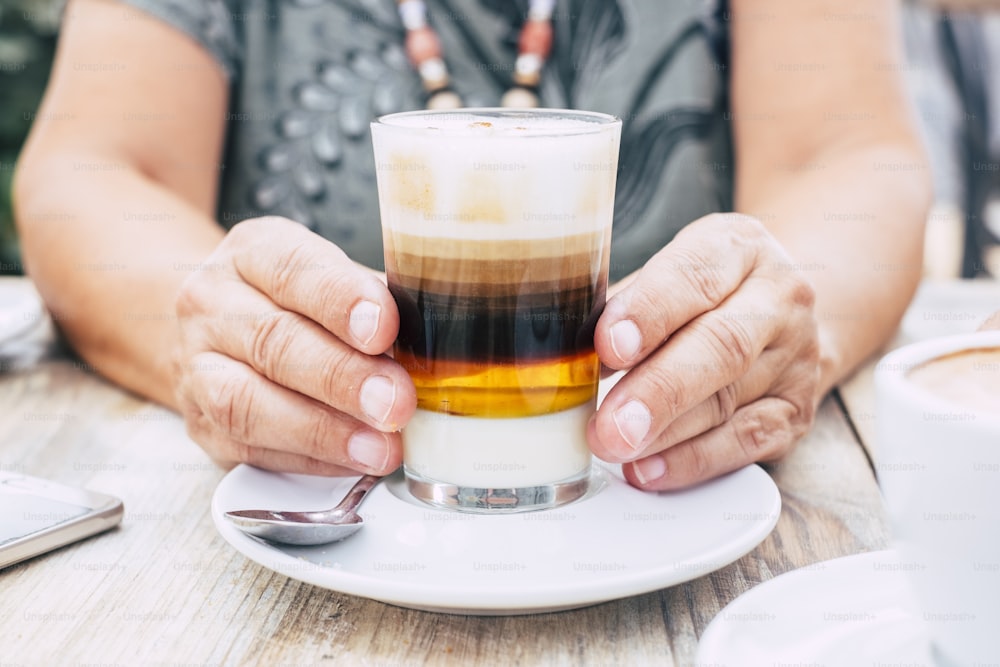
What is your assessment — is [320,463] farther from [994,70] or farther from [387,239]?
[994,70]

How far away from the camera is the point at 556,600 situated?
0.83 metres

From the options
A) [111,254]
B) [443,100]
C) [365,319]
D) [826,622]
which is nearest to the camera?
[826,622]

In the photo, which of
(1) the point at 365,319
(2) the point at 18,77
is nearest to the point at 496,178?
(1) the point at 365,319

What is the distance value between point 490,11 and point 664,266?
3.81 ft

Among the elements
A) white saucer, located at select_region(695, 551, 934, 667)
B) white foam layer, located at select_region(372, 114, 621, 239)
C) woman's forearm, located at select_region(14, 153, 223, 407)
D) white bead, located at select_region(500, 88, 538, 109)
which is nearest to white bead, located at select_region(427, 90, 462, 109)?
white bead, located at select_region(500, 88, 538, 109)

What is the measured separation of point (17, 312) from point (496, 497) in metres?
1.10

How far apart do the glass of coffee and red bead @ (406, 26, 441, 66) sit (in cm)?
91

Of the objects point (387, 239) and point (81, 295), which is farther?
point (81, 295)

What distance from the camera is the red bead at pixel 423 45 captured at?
2020mm

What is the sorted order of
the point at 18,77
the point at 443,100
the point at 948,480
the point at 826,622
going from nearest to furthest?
1. the point at 948,480
2. the point at 826,622
3. the point at 443,100
4. the point at 18,77

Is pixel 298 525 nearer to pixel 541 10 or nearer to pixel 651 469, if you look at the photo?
pixel 651 469

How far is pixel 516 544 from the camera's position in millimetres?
999

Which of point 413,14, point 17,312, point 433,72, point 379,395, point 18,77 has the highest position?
point 413,14

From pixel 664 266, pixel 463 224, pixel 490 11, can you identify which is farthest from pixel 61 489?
pixel 490 11
